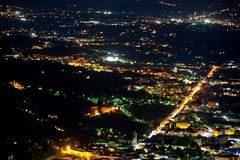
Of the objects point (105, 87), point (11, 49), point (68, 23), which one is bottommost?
point (105, 87)

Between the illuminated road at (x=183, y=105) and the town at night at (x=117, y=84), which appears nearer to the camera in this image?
the town at night at (x=117, y=84)

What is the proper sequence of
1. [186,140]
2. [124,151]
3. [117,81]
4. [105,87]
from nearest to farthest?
[124,151]
[186,140]
[105,87]
[117,81]

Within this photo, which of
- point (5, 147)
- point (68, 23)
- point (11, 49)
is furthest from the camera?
point (68, 23)

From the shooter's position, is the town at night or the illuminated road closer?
the town at night

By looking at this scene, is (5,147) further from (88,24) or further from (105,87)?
(88,24)

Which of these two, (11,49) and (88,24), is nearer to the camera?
(11,49)

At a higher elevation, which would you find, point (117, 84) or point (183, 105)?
point (117, 84)

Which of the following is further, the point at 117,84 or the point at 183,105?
the point at 117,84

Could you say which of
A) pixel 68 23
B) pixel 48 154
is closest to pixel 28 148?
pixel 48 154
